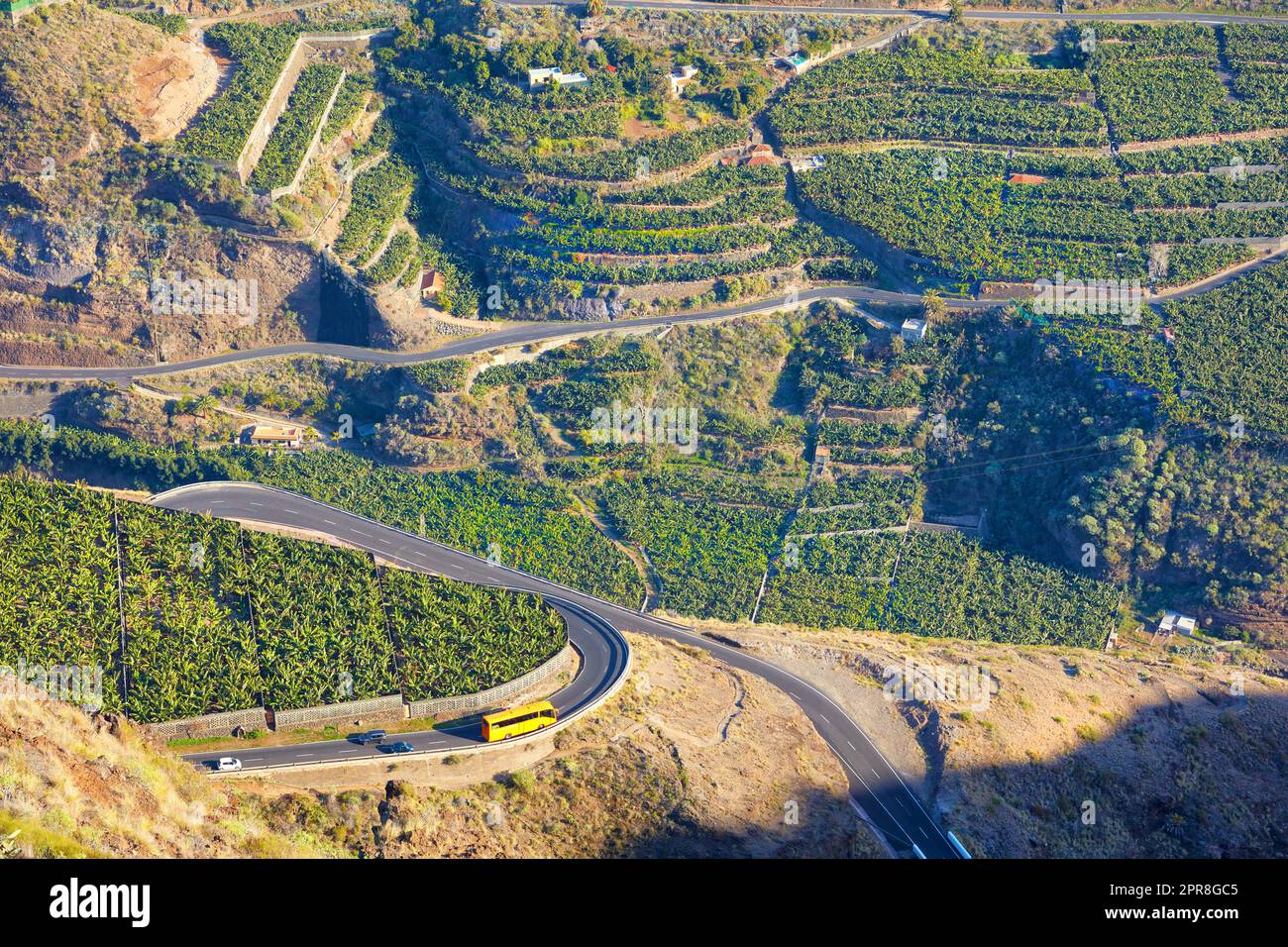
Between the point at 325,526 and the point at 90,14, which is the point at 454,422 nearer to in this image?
the point at 325,526

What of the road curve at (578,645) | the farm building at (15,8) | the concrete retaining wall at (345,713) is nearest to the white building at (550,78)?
the farm building at (15,8)

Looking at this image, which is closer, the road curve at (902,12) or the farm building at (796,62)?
the farm building at (796,62)

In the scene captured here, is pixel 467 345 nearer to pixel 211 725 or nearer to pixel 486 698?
pixel 486 698

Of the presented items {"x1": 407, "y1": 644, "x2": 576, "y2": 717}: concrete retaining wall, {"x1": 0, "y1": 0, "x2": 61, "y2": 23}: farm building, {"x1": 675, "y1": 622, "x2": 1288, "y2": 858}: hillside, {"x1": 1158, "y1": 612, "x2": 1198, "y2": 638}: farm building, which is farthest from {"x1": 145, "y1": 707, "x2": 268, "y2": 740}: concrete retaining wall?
{"x1": 0, "y1": 0, "x2": 61, "y2": 23}: farm building

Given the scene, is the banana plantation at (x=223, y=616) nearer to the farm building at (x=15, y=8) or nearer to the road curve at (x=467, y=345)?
the road curve at (x=467, y=345)

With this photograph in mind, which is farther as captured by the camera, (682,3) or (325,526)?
(682,3)

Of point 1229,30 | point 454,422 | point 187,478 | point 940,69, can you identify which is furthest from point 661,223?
point 1229,30
